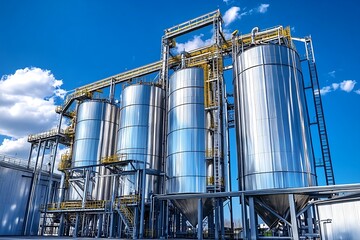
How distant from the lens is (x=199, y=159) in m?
22.6

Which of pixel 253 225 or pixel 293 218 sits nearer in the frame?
pixel 293 218

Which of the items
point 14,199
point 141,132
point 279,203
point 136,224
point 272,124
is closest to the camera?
point 279,203

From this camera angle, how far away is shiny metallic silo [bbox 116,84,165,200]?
81.6 feet

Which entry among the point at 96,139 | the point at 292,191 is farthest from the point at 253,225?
the point at 96,139

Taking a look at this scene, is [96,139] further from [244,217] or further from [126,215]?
[244,217]

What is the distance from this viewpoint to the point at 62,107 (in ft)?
119

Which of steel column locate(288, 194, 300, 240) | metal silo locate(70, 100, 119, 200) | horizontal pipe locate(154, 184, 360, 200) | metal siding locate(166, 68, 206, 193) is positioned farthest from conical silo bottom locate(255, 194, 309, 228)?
metal silo locate(70, 100, 119, 200)

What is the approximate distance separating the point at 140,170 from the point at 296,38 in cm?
1728

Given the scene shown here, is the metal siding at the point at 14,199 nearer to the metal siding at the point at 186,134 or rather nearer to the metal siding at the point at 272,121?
the metal siding at the point at 186,134

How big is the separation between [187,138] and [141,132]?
5.32 m

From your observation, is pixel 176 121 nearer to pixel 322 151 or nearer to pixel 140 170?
pixel 140 170

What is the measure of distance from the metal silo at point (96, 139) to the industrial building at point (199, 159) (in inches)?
4.2

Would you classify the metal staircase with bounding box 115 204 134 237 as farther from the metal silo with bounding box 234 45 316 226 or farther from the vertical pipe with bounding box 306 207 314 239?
the vertical pipe with bounding box 306 207 314 239

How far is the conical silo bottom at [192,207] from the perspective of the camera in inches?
837
